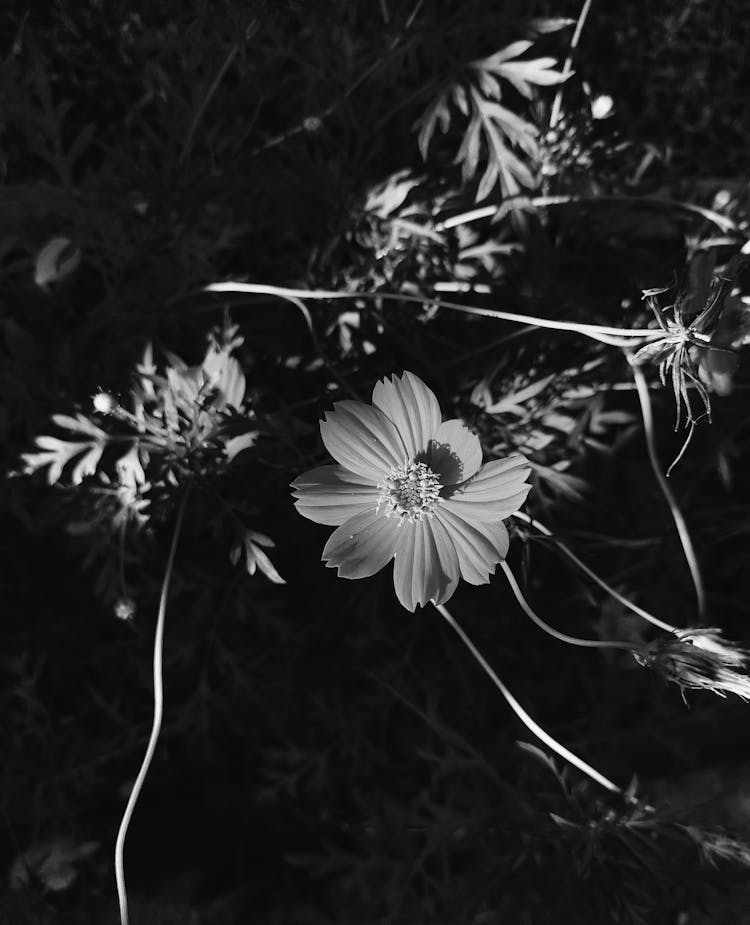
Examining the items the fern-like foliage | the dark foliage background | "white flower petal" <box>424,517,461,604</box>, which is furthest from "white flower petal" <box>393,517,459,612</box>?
the fern-like foliage

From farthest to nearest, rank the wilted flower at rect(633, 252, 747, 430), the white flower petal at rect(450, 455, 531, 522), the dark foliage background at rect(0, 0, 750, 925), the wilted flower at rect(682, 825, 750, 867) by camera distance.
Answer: the dark foliage background at rect(0, 0, 750, 925) → the wilted flower at rect(682, 825, 750, 867) → the white flower petal at rect(450, 455, 531, 522) → the wilted flower at rect(633, 252, 747, 430)

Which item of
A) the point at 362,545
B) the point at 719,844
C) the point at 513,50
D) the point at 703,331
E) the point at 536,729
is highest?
the point at 513,50

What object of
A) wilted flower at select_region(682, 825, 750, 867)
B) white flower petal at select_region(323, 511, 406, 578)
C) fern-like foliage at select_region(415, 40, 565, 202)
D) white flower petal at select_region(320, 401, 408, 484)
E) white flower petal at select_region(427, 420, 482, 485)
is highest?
fern-like foliage at select_region(415, 40, 565, 202)

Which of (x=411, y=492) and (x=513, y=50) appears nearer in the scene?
(x=411, y=492)

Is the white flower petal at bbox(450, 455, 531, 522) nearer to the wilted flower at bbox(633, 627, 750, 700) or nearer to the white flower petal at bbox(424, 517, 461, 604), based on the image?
the white flower petal at bbox(424, 517, 461, 604)

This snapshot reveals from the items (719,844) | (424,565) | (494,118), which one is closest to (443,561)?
(424,565)

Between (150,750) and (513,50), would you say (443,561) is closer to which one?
(150,750)

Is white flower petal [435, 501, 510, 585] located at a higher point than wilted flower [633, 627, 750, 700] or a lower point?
higher
